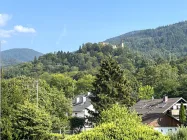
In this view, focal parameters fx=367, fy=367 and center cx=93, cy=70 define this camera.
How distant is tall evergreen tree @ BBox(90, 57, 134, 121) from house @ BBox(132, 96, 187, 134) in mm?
7418

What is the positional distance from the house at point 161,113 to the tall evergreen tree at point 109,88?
7418 mm

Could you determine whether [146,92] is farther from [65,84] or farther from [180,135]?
[180,135]

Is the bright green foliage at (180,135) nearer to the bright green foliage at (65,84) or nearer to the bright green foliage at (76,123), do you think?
the bright green foliage at (76,123)

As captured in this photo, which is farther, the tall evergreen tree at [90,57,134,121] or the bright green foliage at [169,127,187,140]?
the tall evergreen tree at [90,57,134,121]

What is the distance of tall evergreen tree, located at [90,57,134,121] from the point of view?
4019cm

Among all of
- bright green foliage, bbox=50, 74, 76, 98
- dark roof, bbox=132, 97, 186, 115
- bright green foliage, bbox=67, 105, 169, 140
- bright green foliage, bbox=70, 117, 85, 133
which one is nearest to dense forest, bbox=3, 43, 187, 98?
bright green foliage, bbox=50, 74, 76, 98

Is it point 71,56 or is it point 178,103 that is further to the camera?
point 71,56

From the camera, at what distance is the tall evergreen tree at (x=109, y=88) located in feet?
132

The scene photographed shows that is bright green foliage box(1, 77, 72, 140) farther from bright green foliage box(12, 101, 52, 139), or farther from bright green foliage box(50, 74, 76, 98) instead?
bright green foliage box(50, 74, 76, 98)

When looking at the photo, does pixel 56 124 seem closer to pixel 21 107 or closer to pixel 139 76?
pixel 21 107

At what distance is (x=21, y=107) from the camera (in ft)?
107

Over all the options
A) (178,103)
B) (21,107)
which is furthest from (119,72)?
(178,103)

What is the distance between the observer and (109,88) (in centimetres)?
4031

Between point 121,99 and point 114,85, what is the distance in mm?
1740
